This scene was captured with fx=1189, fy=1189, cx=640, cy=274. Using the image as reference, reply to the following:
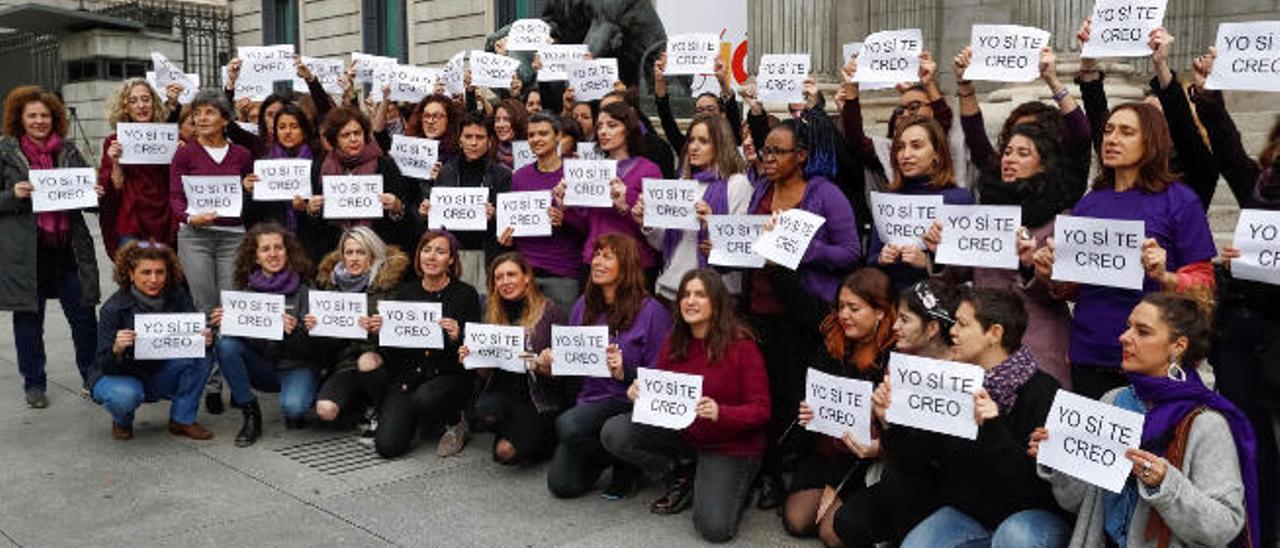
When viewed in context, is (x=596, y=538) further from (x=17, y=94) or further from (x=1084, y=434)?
(x=17, y=94)

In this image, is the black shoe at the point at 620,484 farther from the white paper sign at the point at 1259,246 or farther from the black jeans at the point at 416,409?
the white paper sign at the point at 1259,246

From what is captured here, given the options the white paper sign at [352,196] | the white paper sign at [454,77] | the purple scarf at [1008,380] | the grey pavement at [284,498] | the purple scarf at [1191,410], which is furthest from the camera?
the white paper sign at [454,77]

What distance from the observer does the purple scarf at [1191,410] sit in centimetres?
366

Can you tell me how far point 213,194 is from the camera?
7406 mm

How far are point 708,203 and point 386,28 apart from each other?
79.0ft

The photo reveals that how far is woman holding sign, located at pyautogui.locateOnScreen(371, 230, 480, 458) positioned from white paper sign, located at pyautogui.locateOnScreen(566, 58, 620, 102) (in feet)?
5.46

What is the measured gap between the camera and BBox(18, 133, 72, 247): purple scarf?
7.51 meters

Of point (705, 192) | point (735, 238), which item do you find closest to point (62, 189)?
point (705, 192)

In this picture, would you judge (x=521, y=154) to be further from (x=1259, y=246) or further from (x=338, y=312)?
(x=1259, y=246)

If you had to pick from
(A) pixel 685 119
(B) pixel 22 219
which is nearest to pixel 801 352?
(B) pixel 22 219

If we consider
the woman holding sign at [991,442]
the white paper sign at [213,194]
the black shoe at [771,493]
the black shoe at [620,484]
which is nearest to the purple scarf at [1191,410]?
the woman holding sign at [991,442]

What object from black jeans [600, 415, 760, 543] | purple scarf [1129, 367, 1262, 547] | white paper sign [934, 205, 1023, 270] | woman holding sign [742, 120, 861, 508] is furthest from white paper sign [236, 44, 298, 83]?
purple scarf [1129, 367, 1262, 547]

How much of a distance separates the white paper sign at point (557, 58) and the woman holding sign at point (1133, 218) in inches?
166

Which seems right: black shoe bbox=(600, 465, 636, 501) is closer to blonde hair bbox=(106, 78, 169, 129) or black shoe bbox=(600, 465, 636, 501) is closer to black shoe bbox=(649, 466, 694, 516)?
black shoe bbox=(649, 466, 694, 516)
